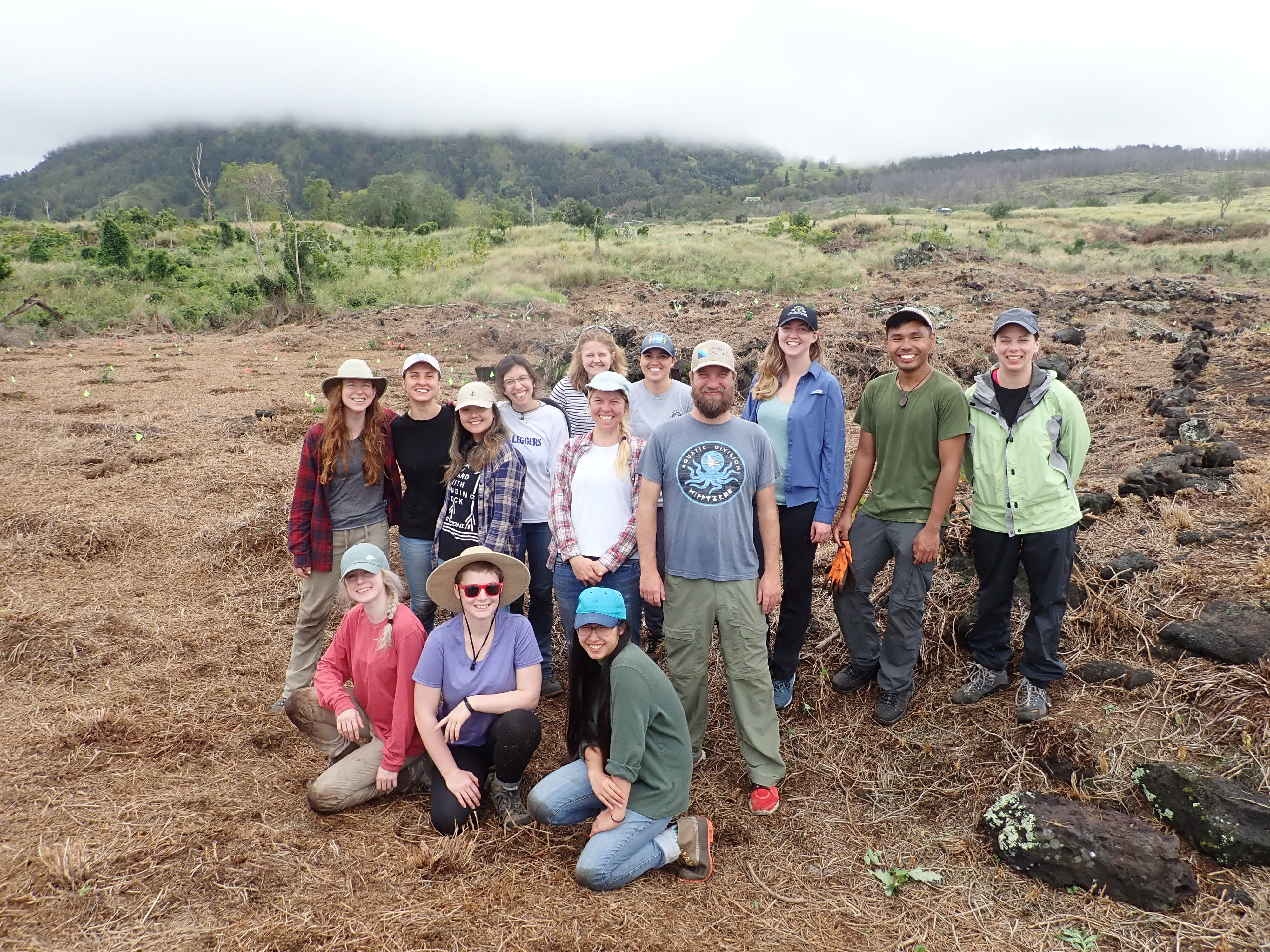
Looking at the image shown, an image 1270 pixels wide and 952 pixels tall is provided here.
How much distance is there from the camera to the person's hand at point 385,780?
128 inches

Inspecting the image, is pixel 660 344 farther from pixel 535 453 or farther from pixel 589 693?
pixel 589 693

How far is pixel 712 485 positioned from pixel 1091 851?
201 cm

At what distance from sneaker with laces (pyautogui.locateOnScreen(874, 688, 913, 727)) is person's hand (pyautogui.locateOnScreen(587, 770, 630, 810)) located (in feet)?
5.07

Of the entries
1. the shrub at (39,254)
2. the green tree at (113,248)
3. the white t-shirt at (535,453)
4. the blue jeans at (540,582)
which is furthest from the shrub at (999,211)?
the blue jeans at (540,582)

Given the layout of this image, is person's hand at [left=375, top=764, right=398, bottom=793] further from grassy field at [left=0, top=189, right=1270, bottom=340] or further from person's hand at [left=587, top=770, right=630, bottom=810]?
grassy field at [left=0, top=189, right=1270, bottom=340]

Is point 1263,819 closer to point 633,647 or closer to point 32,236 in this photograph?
point 633,647

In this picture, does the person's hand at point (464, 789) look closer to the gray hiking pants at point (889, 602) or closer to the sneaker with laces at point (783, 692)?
the sneaker with laces at point (783, 692)

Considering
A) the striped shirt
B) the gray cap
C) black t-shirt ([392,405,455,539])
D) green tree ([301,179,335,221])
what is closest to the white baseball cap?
black t-shirt ([392,405,455,539])

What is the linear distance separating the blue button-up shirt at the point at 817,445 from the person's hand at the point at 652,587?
2.61 ft

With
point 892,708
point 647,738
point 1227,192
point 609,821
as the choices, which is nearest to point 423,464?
point 647,738

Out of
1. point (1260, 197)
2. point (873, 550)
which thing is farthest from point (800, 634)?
point (1260, 197)

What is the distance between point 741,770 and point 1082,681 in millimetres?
1757

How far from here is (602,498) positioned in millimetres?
3477

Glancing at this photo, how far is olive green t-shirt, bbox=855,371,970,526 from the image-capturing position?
Result: 3416 millimetres
